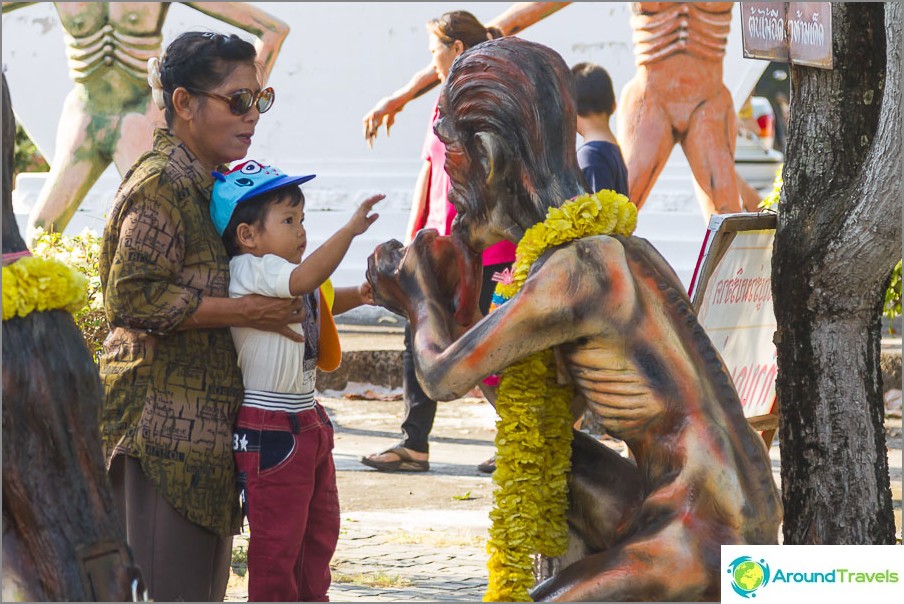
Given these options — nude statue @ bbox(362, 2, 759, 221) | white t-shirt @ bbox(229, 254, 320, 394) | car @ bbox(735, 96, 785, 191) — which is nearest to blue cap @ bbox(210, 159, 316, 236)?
white t-shirt @ bbox(229, 254, 320, 394)

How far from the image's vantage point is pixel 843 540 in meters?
4.40

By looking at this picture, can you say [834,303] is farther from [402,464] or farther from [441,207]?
[402,464]

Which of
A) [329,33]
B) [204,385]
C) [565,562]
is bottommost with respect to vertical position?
[565,562]

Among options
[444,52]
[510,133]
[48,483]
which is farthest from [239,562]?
[444,52]

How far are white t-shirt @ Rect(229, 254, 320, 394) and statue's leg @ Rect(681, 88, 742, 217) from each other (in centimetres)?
539

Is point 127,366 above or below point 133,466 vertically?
above

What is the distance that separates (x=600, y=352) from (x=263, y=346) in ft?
2.90

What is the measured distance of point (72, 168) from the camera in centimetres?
853

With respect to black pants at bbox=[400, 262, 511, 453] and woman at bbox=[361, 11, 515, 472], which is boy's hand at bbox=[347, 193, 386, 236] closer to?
woman at bbox=[361, 11, 515, 472]

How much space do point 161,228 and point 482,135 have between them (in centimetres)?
83

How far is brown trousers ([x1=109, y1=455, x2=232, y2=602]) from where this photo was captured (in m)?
3.51

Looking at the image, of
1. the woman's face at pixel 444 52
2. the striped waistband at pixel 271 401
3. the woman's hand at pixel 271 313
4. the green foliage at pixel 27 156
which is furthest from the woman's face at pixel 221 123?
the green foliage at pixel 27 156

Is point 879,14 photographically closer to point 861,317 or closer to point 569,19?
point 861,317

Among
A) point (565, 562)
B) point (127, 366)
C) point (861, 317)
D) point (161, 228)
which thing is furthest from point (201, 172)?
point (861, 317)
